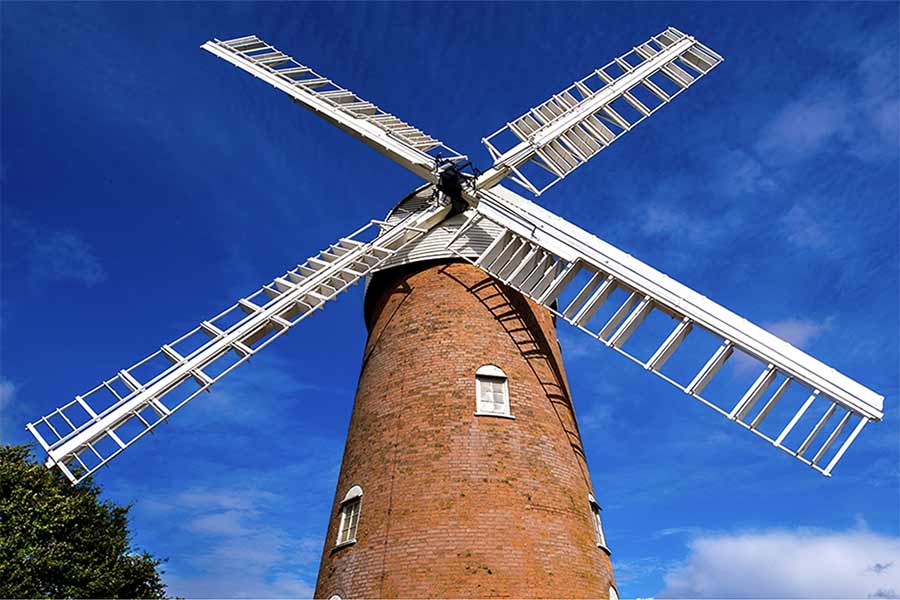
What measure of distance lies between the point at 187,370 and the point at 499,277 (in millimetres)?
6273

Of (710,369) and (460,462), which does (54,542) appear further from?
(710,369)

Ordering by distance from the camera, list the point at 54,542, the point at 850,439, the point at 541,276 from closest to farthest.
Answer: the point at 850,439, the point at 541,276, the point at 54,542

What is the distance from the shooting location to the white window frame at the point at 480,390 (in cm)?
1108

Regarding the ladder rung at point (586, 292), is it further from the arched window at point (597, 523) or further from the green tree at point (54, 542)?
the green tree at point (54, 542)

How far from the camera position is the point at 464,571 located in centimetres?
936

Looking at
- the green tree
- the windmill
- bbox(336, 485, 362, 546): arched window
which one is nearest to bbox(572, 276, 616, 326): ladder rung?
the windmill

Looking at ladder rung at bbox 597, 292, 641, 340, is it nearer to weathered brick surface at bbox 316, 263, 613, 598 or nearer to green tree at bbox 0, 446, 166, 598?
weathered brick surface at bbox 316, 263, 613, 598

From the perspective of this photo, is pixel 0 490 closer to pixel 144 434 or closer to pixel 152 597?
pixel 152 597

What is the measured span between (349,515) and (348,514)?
0.15 feet

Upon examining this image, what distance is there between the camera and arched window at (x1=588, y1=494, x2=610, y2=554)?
11.4 meters

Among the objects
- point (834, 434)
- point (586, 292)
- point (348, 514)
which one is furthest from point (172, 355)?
point (834, 434)

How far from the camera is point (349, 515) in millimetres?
11195

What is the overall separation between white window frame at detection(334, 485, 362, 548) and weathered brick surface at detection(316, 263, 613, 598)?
17cm

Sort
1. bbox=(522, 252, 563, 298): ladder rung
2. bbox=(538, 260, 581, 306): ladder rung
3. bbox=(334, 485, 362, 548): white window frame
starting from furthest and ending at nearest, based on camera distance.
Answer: bbox=(522, 252, 563, 298): ladder rung
bbox=(538, 260, 581, 306): ladder rung
bbox=(334, 485, 362, 548): white window frame
